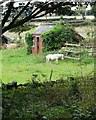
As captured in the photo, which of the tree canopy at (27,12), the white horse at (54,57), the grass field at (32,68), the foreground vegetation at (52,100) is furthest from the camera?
the white horse at (54,57)

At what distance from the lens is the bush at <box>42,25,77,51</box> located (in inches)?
120

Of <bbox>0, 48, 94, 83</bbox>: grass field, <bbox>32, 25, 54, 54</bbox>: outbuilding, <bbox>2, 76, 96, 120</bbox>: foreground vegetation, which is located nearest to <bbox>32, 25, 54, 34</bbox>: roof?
<bbox>32, 25, 54, 54</bbox>: outbuilding

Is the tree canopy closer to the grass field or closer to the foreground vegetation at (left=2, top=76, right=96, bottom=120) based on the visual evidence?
the grass field

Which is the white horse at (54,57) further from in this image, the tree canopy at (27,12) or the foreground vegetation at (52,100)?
the tree canopy at (27,12)

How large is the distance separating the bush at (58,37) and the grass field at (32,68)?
0.13m

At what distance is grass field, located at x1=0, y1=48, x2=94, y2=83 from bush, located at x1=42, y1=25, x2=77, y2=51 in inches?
5.1

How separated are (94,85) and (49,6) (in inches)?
30.2

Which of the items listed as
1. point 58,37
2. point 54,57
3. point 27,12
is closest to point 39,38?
point 58,37

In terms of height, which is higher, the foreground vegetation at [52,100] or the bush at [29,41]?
the bush at [29,41]

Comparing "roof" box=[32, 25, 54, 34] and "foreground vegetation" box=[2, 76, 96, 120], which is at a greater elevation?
"roof" box=[32, 25, 54, 34]

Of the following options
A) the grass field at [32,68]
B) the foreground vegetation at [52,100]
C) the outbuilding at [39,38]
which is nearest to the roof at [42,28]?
the outbuilding at [39,38]

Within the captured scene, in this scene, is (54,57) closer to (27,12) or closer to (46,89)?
(46,89)

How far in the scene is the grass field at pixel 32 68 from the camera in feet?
9.81

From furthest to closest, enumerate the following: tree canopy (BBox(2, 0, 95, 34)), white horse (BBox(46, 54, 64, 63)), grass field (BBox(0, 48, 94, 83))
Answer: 1. white horse (BBox(46, 54, 64, 63))
2. grass field (BBox(0, 48, 94, 83))
3. tree canopy (BBox(2, 0, 95, 34))
